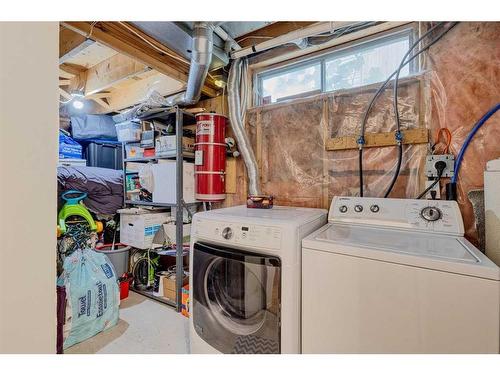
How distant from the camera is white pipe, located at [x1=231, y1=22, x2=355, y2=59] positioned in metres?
1.58

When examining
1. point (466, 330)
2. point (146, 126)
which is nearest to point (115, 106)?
point (146, 126)

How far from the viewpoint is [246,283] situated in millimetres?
1249

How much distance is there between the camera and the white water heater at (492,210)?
1.16 metres

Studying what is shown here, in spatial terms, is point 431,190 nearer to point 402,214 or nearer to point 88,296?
point 402,214

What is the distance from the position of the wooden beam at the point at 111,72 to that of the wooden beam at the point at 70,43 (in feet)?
1.53

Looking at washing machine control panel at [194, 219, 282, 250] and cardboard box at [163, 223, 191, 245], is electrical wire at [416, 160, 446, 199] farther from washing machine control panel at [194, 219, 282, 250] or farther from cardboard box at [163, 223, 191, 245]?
cardboard box at [163, 223, 191, 245]

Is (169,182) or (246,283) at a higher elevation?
(169,182)

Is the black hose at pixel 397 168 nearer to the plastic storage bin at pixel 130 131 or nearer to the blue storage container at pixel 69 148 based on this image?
the plastic storage bin at pixel 130 131

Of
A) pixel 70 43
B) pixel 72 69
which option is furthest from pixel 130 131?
pixel 70 43

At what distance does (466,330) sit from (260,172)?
5.42 feet

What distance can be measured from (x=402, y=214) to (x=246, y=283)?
97cm

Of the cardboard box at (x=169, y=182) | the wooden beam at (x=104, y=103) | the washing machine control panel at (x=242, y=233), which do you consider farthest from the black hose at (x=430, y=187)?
the wooden beam at (x=104, y=103)

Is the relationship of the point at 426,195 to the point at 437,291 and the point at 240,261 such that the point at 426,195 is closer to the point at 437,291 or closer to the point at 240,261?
the point at 437,291

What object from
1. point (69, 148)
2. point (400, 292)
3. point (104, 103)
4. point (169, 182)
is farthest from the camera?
point (104, 103)
